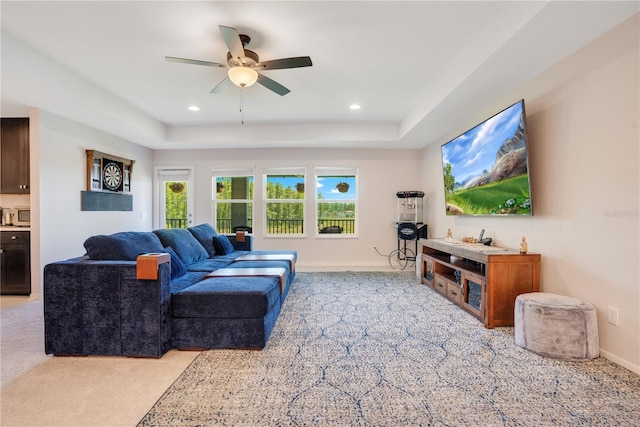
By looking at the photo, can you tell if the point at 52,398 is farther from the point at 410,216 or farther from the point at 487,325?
the point at 410,216

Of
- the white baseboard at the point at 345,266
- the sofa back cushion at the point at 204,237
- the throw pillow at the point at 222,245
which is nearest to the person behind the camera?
the sofa back cushion at the point at 204,237

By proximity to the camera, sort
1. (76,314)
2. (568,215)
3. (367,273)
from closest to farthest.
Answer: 1. (76,314)
2. (568,215)
3. (367,273)

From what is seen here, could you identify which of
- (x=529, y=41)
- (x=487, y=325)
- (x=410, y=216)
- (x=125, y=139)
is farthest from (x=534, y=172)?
(x=125, y=139)

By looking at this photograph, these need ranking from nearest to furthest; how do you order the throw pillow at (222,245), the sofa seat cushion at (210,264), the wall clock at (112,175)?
the sofa seat cushion at (210,264) < the throw pillow at (222,245) < the wall clock at (112,175)

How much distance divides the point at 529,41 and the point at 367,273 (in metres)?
3.80

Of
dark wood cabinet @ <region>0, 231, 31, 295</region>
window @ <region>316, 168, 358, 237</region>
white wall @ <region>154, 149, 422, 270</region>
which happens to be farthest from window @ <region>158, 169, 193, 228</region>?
window @ <region>316, 168, 358, 237</region>

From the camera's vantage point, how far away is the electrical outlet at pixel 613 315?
2.02m

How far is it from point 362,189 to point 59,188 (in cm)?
475

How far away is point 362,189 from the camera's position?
226 inches

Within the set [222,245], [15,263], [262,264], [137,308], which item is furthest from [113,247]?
[15,263]

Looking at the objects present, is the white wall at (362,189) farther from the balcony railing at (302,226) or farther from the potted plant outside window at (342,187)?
the potted plant outside window at (342,187)

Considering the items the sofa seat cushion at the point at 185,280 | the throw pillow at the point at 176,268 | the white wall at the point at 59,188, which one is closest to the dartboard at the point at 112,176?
the white wall at the point at 59,188

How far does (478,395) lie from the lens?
1.67 meters

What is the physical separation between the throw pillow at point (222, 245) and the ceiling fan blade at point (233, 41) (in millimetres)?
2711
